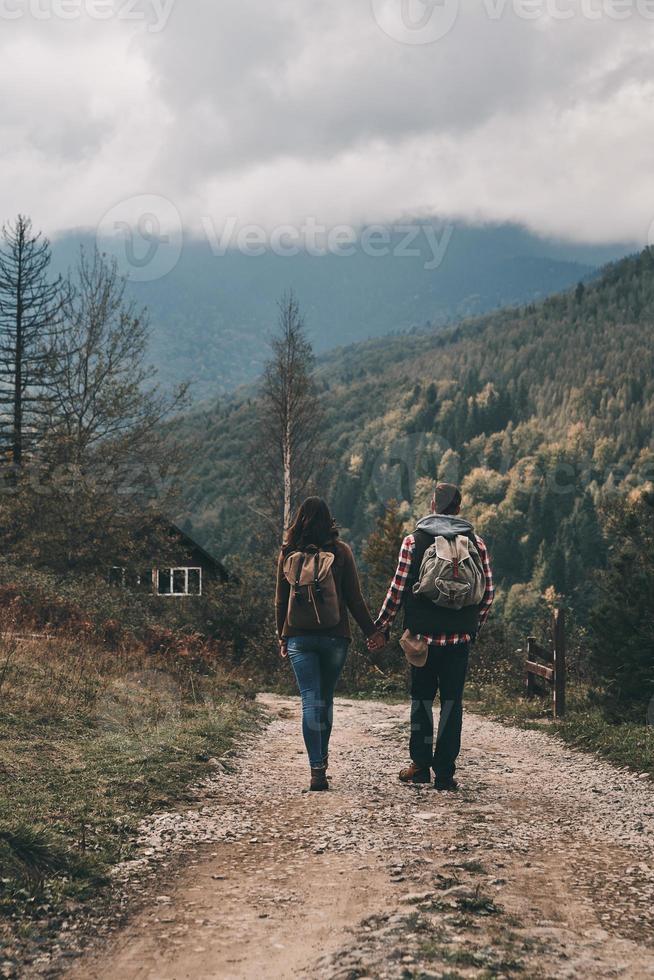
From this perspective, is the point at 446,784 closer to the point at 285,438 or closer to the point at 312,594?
the point at 312,594

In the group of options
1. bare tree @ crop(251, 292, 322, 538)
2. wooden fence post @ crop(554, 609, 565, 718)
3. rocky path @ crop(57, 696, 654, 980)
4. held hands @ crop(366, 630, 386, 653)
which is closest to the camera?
rocky path @ crop(57, 696, 654, 980)

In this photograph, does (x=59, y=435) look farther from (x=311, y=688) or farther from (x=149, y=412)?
(x=311, y=688)

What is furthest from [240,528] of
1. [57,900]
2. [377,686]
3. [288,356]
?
[57,900]

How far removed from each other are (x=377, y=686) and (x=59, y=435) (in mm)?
13499

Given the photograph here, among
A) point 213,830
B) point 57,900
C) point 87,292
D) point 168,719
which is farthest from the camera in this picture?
point 87,292

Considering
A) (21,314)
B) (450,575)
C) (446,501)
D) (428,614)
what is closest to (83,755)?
(428,614)

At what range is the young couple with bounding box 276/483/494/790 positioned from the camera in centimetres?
674

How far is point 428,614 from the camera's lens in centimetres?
674

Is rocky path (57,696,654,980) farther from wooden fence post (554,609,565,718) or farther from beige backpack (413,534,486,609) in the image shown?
wooden fence post (554,609,565,718)

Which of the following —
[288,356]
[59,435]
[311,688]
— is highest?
[288,356]

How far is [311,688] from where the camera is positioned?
6.89m

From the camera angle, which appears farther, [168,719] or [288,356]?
[288,356]

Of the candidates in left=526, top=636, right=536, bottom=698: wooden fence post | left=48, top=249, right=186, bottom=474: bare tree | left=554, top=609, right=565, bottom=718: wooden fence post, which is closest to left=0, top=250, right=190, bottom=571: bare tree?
left=48, top=249, right=186, bottom=474: bare tree

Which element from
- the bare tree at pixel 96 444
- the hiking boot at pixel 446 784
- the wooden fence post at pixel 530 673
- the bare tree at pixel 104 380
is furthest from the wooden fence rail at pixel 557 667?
the bare tree at pixel 104 380
